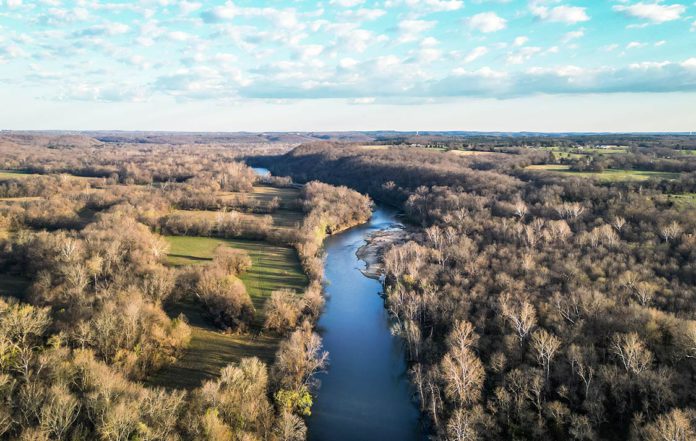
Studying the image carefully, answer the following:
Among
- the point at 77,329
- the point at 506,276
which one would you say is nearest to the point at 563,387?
the point at 506,276

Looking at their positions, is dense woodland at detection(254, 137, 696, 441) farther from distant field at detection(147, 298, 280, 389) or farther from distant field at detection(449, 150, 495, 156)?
distant field at detection(449, 150, 495, 156)

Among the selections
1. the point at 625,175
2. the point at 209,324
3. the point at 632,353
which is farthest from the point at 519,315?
the point at 625,175

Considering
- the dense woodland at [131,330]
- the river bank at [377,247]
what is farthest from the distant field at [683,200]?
the dense woodland at [131,330]

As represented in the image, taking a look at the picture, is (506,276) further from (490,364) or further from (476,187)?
(476,187)

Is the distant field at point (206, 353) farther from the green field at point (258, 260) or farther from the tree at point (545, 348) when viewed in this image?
the tree at point (545, 348)

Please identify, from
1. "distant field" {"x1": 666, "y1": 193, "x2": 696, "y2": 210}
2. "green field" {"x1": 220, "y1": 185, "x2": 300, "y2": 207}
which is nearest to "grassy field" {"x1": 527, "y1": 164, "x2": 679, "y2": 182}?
"distant field" {"x1": 666, "y1": 193, "x2": 696, "y2": 210}

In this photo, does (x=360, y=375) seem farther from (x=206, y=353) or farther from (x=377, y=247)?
(x=377, y=247)
